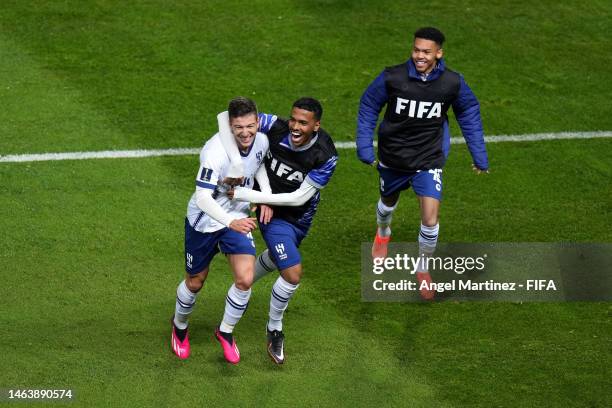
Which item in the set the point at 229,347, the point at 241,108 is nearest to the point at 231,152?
the point at 241,108

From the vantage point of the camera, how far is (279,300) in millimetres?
9383

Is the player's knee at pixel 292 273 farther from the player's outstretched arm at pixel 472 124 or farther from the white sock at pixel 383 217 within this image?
the player's outstretched arm at pixel 472 124

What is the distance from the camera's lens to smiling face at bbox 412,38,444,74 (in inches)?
404

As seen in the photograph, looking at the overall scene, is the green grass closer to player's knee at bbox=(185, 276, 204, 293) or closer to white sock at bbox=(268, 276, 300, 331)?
white sock at bbox=(268, 276, 300, 331)

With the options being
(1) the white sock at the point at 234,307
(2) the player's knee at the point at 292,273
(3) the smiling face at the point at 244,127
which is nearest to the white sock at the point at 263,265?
(2) the player's knee at the point at 292,273

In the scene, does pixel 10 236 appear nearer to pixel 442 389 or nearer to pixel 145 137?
pixel 145 137

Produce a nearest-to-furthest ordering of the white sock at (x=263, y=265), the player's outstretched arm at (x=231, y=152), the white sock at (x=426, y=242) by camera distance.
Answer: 1. the player's outstretched arm at (x=231, y=152)
2. the white sock at (x=263, y=265)
3. the white sock at (x=426, y=242)

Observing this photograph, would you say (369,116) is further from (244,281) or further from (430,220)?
(244,281)

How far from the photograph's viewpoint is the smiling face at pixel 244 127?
881 cm

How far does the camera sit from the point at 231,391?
29.5 feet

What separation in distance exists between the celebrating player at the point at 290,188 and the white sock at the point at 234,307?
11.1 inches

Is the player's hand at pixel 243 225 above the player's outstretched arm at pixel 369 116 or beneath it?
beneath

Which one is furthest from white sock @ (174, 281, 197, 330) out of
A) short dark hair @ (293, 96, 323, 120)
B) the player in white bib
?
short dark hair @ (293, 96, 323, 120)

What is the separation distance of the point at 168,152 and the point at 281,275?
13.3 ft
